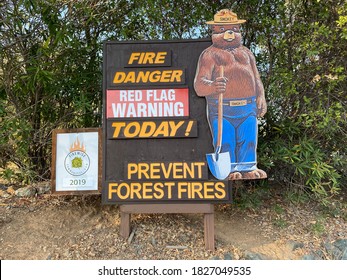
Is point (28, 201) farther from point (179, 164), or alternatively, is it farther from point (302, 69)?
point (302, 69)

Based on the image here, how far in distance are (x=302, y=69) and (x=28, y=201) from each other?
5.36m

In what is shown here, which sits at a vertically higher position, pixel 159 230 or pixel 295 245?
pixel 159 230

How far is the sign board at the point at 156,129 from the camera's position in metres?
4.79

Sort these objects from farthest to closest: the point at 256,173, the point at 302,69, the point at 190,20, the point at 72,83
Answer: the point at 190,20
the point at 72,83
the point at 302,69
the point at 256,173

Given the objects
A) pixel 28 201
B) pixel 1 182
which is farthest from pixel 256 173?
pixel 1 182

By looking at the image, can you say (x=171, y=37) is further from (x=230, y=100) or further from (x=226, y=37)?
(x=230, y=100)

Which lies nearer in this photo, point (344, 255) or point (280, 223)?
point (344, 255)

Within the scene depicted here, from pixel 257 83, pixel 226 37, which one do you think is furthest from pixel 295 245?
pixel 226 37

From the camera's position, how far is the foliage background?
546 cm

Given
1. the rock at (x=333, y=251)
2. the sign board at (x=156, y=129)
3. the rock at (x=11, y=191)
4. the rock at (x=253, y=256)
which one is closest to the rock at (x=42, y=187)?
the rock at (x=11, y=191)

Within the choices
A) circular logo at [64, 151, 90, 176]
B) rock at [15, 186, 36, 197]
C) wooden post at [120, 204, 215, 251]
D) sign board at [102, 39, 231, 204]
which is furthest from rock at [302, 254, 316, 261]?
rock at [15, 186, 36, 197]

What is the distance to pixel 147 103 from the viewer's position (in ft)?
16.1

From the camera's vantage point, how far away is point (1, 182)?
6.75 metres

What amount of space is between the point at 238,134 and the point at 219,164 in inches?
20.6
